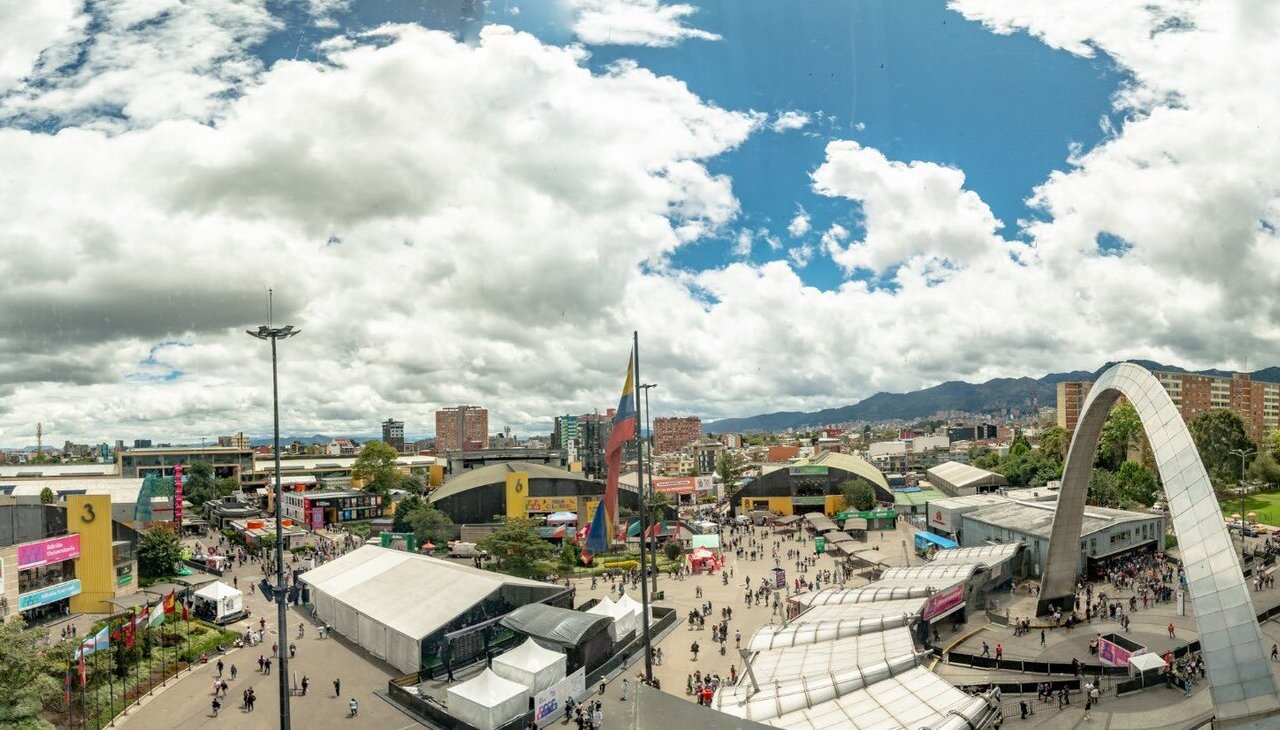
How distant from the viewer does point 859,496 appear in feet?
257

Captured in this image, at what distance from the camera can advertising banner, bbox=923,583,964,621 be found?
3054 centimetres

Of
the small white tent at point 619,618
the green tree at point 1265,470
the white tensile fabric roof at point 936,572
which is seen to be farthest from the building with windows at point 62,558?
the green tree at point 1265,470

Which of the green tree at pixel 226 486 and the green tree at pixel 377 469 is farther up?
the green tree at pixel 377 469

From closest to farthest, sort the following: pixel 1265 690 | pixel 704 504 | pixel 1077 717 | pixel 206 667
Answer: pixel 1265 690 < pixel 1077 717 < pixel 206 667 < pixel 704 504

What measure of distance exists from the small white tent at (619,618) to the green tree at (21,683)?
19248mm

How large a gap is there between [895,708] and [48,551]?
44.9m

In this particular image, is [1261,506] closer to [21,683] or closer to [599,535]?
[599,535]

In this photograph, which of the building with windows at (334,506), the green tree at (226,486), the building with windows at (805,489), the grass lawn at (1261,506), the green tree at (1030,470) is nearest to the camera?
the grass lawn at (1261,506)

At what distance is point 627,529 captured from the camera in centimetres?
6588

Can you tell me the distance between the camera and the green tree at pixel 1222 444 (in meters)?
73.4

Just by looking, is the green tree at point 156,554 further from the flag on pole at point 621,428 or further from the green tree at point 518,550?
the flag on pole at point 621,428

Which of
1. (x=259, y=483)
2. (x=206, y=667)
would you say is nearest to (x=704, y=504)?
(x=259, y=483)

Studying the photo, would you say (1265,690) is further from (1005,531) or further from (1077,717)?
(1005,531)

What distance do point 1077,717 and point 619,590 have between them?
28272 mm
